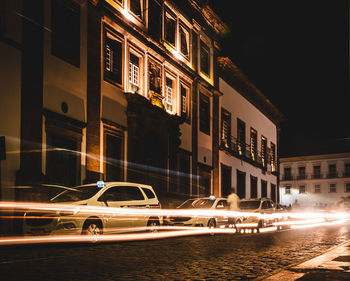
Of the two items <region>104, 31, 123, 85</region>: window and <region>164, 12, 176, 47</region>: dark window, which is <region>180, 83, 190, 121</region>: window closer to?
<region>164, 12, 176, 47</region>: dark window

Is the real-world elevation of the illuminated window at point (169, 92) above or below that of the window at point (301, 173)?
above

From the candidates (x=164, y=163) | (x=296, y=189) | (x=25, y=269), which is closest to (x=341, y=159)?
(x=296, y=189)

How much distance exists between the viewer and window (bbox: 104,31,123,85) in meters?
21.0

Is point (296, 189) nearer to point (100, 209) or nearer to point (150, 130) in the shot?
point (150, 130)

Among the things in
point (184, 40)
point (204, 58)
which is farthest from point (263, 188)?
point (184, 40)

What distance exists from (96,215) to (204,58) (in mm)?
21038

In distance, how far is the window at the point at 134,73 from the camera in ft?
75.4

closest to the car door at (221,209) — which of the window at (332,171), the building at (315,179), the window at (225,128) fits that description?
the window at (225,128)

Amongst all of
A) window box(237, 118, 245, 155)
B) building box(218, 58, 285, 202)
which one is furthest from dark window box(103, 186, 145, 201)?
window box(237, 118, 245, 155)

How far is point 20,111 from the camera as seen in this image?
15758 mm

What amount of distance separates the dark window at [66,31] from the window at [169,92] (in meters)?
8.45

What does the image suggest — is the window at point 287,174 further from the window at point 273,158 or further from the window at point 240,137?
the window at point 240,137

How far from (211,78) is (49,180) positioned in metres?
18.7

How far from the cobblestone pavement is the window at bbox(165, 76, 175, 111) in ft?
48.3
